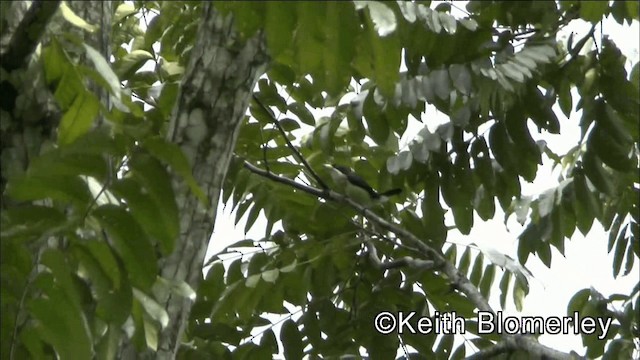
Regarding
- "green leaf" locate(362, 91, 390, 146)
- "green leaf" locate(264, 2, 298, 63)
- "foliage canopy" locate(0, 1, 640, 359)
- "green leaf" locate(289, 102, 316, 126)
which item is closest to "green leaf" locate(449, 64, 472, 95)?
"foliage canopy" locate(0, 1, 640, 359)

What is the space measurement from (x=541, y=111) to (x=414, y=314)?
2.56 feet

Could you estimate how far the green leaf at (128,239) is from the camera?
5.32ft

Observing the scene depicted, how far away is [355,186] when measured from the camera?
339 cm

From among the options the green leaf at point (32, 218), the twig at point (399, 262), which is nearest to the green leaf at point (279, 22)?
the green leaf at point (32, 218)

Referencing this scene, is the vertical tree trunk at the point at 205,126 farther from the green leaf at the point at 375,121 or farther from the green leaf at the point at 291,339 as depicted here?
the green leaf at the point at 291,339

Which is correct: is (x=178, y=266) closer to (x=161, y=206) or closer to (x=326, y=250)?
(x=161, y=206)

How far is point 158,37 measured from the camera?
Answer: 358 cm

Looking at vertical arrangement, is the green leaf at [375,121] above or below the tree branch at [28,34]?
above

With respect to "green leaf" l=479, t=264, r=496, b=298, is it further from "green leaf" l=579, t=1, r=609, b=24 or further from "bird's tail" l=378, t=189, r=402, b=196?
"green leaf" l=579, t=1, r=609, b=24

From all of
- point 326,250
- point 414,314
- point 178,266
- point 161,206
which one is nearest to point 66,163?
point 161,206

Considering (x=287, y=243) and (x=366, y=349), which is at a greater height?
(x=287, y=243)

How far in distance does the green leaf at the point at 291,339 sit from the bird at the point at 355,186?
1.60 feet

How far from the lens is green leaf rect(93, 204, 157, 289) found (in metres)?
1.62

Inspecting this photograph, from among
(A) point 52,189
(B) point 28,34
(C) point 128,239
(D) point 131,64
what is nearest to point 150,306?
(C) point 128,239
